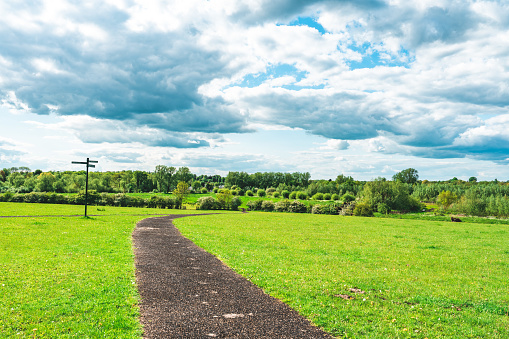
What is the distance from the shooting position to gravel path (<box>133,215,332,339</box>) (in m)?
7.98

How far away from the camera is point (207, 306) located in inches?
382

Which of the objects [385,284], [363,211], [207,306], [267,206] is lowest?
[267,206]

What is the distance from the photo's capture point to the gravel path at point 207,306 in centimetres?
798

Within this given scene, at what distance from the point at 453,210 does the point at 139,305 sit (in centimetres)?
10492

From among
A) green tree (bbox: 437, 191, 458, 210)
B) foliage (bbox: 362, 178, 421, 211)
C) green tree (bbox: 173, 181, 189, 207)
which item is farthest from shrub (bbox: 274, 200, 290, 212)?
green tree (bbox: 437, 191, 458, 210)

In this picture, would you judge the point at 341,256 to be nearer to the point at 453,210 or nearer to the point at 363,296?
the point at 363,296

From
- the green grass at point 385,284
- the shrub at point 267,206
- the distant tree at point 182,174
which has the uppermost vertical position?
the distant tree at point 182,174

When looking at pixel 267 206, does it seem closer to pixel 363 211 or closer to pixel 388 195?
pixel 363 211

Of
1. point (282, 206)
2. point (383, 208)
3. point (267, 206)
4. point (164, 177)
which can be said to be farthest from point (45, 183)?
point (383, 208)

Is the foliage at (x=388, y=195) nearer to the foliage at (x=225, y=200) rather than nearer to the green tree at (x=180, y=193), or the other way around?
the foliage at (x=225, y=200)

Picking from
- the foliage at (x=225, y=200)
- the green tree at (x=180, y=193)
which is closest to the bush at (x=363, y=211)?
the foliage at (x=225, y=200)

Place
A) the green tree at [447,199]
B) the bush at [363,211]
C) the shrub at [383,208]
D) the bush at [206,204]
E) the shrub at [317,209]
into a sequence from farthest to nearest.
Result: the green tree at [447,199]
the bush at [206,204]
the shrub at [317,209]
the shrub at [383,208]
the bush at [363,211]

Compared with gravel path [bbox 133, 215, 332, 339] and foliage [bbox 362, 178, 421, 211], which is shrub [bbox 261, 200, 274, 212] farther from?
gravel path [bbox 133, 215, 332, 339]

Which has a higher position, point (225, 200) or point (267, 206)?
point (225, 200)
